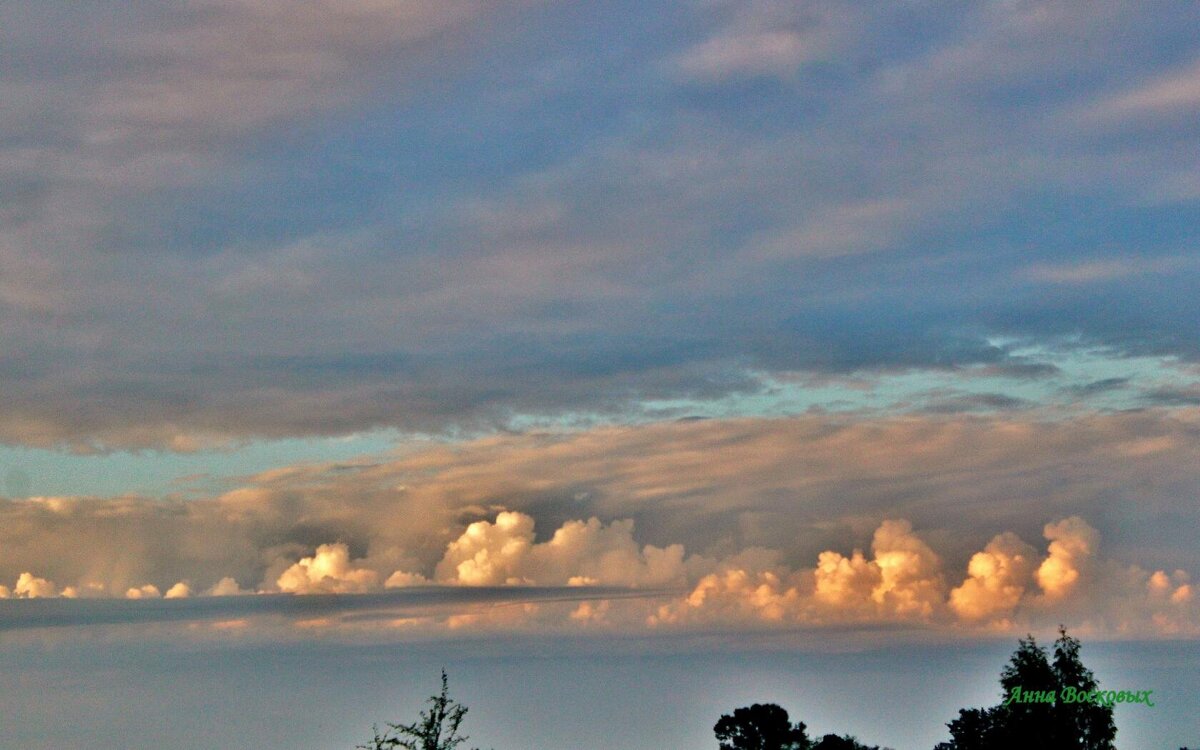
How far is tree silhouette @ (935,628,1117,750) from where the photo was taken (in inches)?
6009

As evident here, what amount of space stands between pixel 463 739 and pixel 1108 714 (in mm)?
83311

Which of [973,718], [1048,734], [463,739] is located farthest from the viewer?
[973,718]

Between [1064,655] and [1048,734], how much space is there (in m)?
12.1

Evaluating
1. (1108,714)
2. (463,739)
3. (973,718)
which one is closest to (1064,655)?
(1108,714)

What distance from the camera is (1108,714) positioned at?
15475cm

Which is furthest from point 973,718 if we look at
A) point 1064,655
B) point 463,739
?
point 463,739

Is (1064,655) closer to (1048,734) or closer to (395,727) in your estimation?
(1048,734)

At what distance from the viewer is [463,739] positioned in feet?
351

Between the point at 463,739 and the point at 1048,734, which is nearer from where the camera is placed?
the point at 463,739

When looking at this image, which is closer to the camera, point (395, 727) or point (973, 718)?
point (395, 727)

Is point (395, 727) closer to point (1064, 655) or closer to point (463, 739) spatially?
point (463, 739)

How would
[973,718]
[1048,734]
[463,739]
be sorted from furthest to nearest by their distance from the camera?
[973,718] → [1048,734] → [463,739]

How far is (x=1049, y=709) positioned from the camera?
6083 inches

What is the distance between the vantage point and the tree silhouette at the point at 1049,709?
501ft
